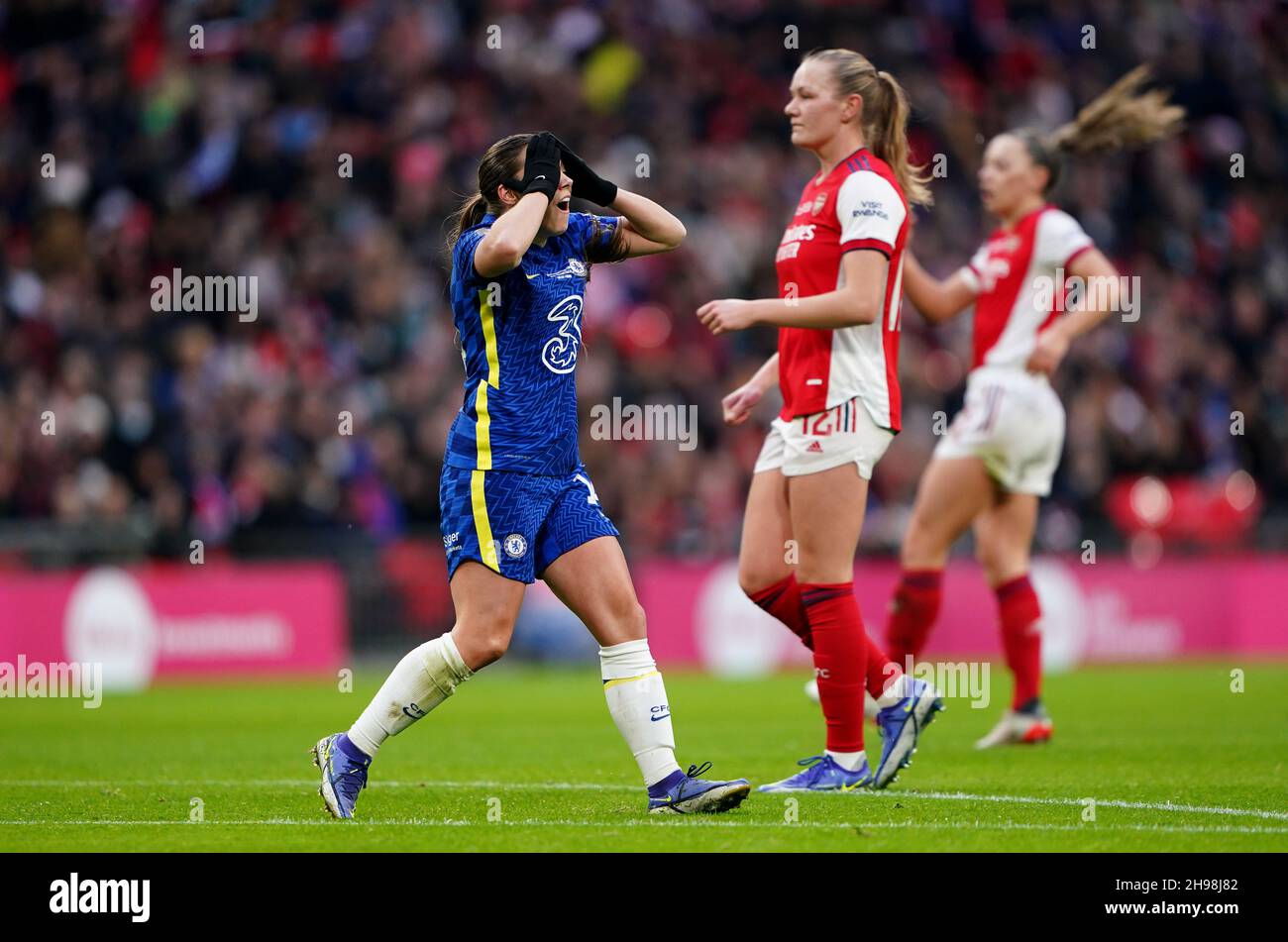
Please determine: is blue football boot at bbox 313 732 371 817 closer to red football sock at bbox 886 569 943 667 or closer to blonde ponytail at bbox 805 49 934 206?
blonde ponytail at bbox 805 49 934 206

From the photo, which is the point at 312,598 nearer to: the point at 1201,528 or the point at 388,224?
the point at 388,224

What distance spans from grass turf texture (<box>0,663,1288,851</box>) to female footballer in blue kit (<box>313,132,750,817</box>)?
269 mm

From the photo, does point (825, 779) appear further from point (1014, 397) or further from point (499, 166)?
point (1014, 397)

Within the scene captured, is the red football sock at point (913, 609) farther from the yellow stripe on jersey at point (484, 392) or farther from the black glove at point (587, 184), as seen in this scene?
the yellow stripe on jersey at point (484, 392)

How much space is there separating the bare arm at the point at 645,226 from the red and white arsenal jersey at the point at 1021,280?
295cm

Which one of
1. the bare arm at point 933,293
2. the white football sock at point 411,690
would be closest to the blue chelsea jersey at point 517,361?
the white football sock at point 411,690

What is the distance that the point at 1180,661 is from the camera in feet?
56.6

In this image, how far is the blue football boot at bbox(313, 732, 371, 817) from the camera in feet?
19.8

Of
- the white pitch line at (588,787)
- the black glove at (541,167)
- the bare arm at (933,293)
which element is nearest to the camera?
the black glove at (541,167)

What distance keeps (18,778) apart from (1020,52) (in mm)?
18553

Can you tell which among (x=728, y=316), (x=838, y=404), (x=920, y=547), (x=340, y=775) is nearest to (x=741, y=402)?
(x=838, y=404)

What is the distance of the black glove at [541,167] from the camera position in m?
5.90

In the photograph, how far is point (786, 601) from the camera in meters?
7.04
